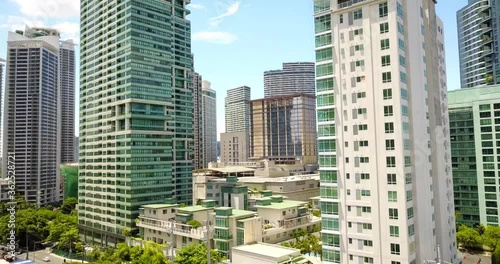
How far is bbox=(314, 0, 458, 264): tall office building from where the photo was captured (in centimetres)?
5178

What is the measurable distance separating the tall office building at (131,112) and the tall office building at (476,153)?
74.1 meters

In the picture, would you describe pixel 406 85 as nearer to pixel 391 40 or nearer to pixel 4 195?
pixel 391 40

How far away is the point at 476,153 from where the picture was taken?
88.3m

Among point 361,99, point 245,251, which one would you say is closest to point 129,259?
point 245,251

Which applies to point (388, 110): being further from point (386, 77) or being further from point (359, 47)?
point (359, 47)

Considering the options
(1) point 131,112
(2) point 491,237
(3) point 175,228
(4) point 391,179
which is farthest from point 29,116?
(2) point 491,237

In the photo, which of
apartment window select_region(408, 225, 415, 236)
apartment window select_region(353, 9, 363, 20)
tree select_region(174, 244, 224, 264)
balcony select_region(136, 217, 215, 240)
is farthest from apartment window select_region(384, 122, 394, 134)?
balcony select_region(136, 217, 215, 240)

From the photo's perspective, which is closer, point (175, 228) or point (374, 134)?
point (374, 134)

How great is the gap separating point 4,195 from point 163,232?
113221 mm

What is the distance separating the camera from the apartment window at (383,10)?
53188 millimetres

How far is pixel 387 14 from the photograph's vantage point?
5297cm

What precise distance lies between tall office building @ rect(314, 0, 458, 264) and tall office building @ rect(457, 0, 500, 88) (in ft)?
258

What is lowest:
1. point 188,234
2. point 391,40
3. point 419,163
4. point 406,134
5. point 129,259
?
point 129,259

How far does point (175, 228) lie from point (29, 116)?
12086cm
